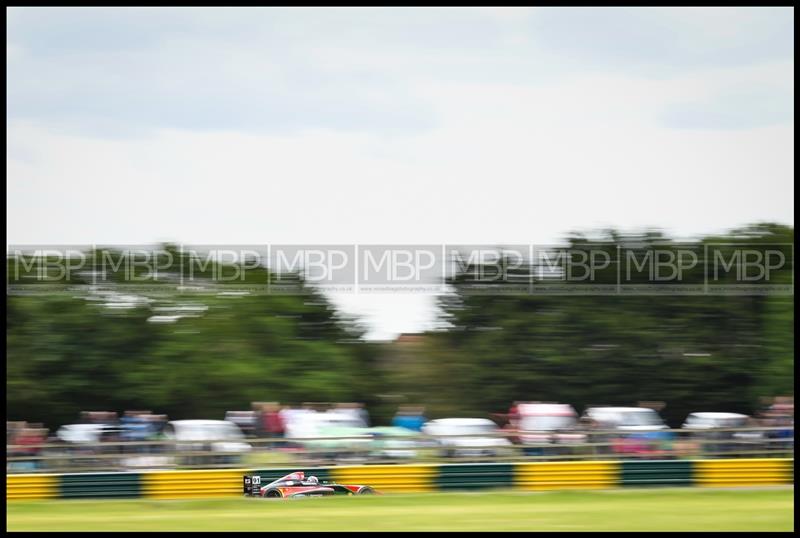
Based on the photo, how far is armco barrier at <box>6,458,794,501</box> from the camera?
10672 mm

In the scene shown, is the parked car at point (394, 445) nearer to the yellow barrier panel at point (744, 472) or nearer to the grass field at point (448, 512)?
the grass field at point (448, 512)

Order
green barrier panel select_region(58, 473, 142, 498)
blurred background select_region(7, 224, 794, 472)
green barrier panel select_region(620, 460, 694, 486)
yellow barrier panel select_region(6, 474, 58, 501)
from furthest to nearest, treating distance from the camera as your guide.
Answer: blurred background select_region(7, 224, 794, 472) → green barrier panel select_region(620, 460, 694, 486) → green barrier panel select_region(58, 473, 142, 498) → yellow barrier panel select_region(6, 474, 58, 501)

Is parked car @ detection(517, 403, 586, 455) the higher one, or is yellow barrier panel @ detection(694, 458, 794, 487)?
parked car @ detection(517, 403, 586, 455)

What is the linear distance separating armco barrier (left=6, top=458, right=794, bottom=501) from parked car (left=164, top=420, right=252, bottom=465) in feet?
1.00

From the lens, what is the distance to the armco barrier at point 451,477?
1067 centimetres

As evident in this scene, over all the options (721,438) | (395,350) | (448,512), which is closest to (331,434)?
(448,512)

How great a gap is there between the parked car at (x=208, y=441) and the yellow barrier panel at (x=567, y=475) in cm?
331

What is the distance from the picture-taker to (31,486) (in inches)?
417

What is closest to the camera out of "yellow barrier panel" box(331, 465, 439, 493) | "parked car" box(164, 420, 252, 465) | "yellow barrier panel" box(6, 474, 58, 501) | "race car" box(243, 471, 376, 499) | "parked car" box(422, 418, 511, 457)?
"race car" box(243, 471, 376, 499)

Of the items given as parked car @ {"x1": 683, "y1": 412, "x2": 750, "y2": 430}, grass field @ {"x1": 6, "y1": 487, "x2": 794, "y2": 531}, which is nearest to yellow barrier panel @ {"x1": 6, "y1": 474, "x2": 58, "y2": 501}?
grass field @ {"x1": 6, "y1": 487, "x2": 794, "y2": 531}

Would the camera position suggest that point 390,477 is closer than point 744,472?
Yes

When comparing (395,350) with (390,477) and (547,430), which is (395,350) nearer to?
(547,430)

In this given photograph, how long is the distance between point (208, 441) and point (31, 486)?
204 cm

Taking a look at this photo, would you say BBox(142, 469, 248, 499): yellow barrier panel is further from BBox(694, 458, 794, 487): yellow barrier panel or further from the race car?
BBox(694, 458, 794, 487): yellow barrier panel
